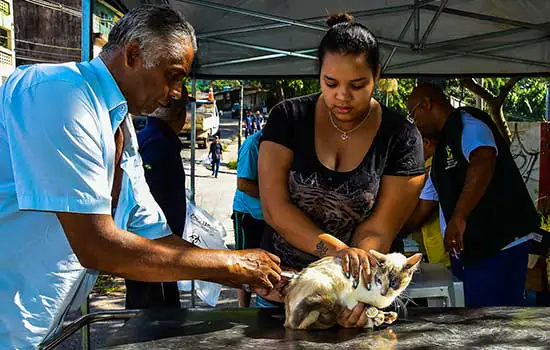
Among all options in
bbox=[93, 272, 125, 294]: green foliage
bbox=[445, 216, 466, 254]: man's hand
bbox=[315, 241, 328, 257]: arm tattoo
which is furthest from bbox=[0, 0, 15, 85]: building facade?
bbox=[315, 241, 328, 257]: arm tattoo

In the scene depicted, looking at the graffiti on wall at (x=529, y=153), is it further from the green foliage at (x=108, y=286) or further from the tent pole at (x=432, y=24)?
the green foliage at (x=108, y=286)

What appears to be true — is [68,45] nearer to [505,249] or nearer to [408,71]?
[408,71]

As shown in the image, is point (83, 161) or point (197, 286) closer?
point (83, 161)

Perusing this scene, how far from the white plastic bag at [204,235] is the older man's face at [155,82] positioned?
2625mm

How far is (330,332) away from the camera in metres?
1.91

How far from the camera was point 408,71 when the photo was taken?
5867 millimetres

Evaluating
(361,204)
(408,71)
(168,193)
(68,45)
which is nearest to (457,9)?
(408,71)

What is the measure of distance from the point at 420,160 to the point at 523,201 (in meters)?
1.34

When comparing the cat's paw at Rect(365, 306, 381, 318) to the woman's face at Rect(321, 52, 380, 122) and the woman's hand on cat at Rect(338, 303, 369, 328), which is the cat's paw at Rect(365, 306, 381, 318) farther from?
the woman's face at Rect(321, 52, 380, 122)

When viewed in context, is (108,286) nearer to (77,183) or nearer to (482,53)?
(482,53)

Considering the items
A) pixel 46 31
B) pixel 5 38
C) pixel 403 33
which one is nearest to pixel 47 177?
pixel 403 33

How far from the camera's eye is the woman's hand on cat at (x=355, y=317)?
1933 mm

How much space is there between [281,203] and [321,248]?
238 millimetres

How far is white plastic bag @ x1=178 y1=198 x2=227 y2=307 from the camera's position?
4445 millimetres
